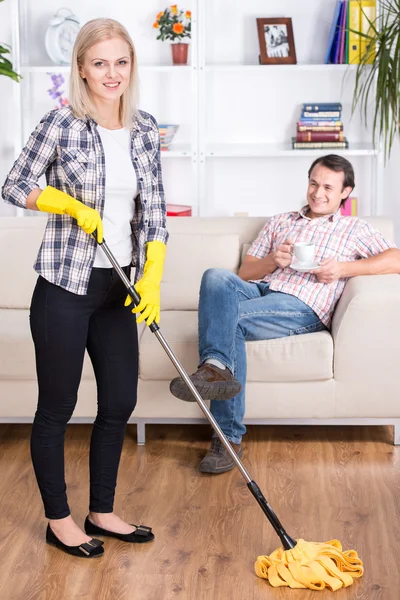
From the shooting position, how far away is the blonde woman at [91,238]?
2.01 m

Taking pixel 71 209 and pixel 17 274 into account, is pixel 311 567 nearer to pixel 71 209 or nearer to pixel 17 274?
pixel 71 209

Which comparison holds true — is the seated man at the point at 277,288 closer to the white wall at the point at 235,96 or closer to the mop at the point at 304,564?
the mop at the point at 304,564

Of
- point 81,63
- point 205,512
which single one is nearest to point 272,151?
point 205,512

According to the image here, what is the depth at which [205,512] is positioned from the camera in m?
2.48

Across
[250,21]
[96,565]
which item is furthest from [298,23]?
[96,565]

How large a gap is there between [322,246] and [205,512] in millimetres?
1122

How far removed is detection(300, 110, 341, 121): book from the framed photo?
265mm

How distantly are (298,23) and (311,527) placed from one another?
3046mm

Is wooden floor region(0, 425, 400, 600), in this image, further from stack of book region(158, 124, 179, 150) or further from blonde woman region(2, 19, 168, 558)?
stack of book region(158, 124, 179, 150)

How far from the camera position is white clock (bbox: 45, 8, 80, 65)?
14.8 feet

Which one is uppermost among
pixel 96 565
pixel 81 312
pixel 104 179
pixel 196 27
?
pixel 196 27

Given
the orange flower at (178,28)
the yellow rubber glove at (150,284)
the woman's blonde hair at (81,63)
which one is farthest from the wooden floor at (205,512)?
the orange flower at (178,28)

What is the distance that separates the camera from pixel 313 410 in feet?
9.66

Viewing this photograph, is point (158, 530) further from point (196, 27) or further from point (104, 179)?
point (196, 27)
